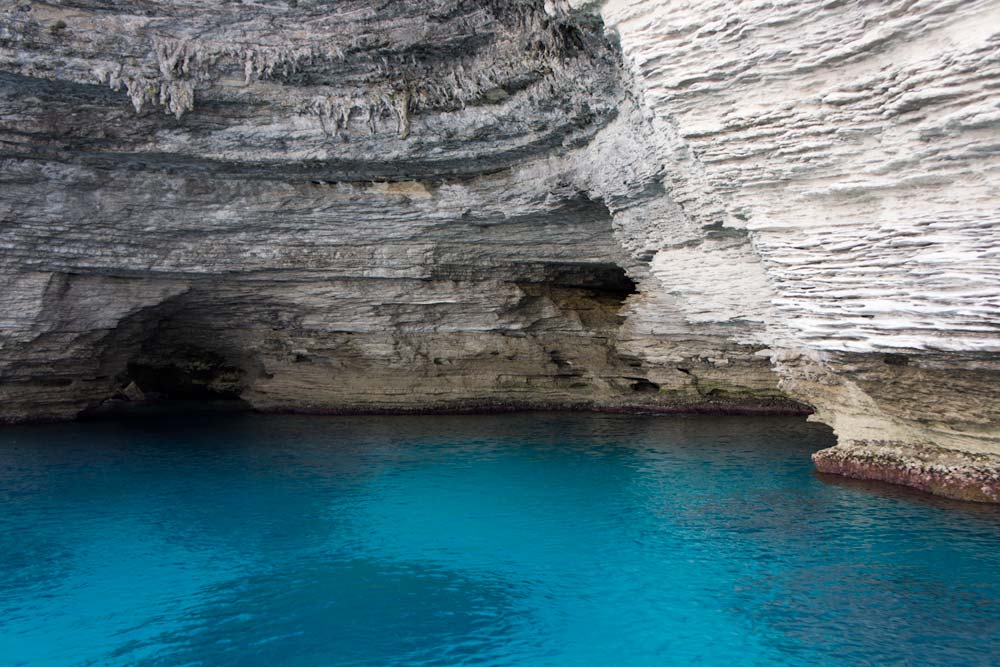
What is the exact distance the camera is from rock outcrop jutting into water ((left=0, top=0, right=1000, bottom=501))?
27.8 feet

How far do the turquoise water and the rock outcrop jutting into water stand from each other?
265 centimetres

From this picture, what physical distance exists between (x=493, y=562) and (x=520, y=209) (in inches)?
330

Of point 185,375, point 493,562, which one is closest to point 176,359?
point 185,375

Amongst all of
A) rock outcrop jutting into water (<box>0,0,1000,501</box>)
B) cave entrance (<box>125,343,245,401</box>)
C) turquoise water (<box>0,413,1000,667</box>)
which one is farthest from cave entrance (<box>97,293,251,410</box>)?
turquoise water (<box>0,413,1000,667</box>)

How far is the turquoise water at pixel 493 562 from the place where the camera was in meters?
7.61

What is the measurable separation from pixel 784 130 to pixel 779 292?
2.65 metres

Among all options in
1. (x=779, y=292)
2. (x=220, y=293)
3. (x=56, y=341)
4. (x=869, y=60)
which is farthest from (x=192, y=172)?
(x=869, y=60)

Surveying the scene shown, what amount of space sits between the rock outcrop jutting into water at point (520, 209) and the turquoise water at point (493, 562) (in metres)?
2.65

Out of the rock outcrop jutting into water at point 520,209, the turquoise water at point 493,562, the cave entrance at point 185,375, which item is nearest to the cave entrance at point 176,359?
the cave entrance at point 185,375

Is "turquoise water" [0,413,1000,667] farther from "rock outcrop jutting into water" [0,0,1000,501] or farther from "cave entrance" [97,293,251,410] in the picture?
"cave entrance" [97,293,251,410]

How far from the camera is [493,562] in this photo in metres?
9.77

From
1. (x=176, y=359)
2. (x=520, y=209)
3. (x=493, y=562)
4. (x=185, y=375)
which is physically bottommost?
(x=493, y=562)

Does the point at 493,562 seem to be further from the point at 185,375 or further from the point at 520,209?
the point at 185,375

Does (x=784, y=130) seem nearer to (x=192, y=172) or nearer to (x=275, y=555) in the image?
(x=275, y=555)
